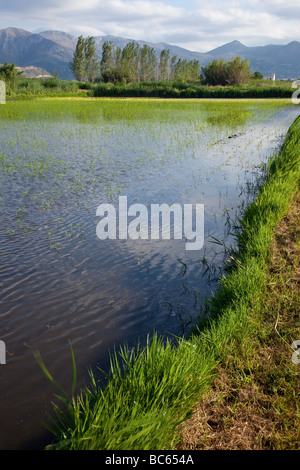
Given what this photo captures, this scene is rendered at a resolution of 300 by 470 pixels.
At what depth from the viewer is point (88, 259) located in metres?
3.96

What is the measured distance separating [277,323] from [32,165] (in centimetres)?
706

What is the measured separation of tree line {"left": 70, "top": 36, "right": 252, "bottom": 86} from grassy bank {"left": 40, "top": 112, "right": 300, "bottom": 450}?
162 ft

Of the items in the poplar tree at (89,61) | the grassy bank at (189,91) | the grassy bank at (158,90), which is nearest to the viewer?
the grassy bank at (158,90)

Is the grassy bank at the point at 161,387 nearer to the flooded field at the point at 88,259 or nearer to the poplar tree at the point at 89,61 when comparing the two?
the flooded field at the point at 88,259

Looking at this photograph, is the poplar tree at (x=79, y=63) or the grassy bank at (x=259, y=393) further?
the poplar tree at (x=79, y=63)

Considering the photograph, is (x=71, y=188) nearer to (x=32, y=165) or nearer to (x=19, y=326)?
(x=32, y=165)

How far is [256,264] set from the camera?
3076 millimetres

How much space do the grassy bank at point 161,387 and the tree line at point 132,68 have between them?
49.5 metres

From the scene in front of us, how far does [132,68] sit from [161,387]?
79362 millimetres

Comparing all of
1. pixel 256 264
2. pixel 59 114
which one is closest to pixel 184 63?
pixel 59 114

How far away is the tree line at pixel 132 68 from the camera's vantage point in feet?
162

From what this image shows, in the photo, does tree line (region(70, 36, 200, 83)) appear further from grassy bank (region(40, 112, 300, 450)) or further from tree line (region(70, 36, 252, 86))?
grassy bank (region(40, 112, 300, 450))

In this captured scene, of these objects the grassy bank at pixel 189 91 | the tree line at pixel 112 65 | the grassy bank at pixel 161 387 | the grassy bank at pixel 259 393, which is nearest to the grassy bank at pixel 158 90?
the grassy bank at pixel 189 91
